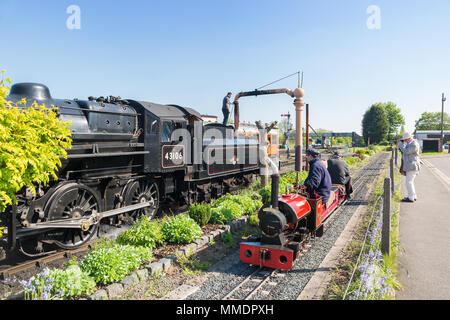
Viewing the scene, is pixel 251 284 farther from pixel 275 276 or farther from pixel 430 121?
pixel 430 121

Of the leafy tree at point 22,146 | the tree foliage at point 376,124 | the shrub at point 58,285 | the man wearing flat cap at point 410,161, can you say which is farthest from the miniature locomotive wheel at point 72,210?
the tree foliage at point 376,124

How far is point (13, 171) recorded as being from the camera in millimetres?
3576

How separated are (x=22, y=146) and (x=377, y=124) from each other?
8000 cm

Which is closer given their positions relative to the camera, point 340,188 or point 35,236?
point 35,236

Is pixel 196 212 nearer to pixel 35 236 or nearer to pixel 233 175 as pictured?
pixel 35 236

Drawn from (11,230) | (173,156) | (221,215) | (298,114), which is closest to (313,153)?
(221,215)

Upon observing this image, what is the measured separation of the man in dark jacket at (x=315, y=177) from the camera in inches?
250

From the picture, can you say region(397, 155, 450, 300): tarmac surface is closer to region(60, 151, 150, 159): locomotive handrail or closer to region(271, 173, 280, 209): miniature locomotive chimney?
region(271, 173, 280, 209): miniature locomotive chimney

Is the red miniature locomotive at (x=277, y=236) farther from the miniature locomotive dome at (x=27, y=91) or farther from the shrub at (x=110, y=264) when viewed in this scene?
the miniature locomotive dome at (x=27, y=91)
